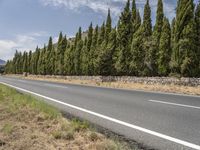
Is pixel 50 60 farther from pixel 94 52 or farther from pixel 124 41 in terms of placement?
pixel 124 41

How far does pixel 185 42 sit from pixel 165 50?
7364mm

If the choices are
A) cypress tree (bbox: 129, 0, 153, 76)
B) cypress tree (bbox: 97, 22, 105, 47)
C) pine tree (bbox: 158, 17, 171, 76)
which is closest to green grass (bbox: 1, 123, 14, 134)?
pine tree (bbox: 158, 17, 171, 76)

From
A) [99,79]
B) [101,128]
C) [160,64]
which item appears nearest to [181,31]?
[160,64]

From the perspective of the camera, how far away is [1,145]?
582 cm

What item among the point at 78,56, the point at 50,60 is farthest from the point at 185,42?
the point at 50,60

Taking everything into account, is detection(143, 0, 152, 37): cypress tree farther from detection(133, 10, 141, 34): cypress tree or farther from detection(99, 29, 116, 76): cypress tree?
detection(99, 29, 116, 76): cypress tree

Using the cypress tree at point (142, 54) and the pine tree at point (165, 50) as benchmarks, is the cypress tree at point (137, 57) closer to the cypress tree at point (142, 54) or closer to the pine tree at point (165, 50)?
the cypress tree at point (142, 54)

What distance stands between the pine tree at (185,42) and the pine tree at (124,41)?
9.36m

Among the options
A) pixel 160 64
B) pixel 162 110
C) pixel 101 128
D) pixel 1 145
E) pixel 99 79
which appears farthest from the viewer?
pixel 99 79

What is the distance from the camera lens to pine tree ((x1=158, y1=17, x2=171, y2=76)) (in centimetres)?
3347

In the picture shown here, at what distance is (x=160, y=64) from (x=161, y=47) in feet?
7.68

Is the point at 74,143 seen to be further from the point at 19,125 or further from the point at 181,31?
the point at 181,31

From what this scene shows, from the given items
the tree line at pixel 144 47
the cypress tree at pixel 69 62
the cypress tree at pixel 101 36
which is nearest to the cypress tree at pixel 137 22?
the tree line at pixel 144 47

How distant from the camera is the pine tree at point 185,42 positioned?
89.3 feet
